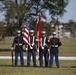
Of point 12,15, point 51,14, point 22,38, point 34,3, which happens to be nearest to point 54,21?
point 51,14

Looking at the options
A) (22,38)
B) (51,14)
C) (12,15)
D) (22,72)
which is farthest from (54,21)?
(22,72)

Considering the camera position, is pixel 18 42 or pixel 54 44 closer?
pixel 54 44

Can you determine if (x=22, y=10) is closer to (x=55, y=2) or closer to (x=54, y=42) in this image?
(x=55, y=2)

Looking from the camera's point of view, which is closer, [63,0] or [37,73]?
[37,73]

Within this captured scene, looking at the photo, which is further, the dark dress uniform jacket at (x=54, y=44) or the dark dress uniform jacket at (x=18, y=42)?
the dark dress uniform jacket at (x=18, y=42)

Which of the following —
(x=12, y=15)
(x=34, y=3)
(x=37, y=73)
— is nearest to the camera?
(x=37, y=73)

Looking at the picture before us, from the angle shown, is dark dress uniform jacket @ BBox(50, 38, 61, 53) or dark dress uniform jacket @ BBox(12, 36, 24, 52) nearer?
dark dress uniform jacket @ BBox(50, 38, 61, 53)

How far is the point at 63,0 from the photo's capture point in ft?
138

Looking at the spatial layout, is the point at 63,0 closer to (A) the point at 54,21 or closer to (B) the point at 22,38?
(A) the point at 54,21

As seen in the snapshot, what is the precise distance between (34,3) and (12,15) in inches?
166

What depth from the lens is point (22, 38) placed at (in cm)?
1742

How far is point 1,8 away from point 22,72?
87.1 ft

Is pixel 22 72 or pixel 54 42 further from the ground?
pixel 54 42

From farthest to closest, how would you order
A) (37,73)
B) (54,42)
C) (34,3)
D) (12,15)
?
1. (34,3)
2. (12,15)
3. (54,42)
4. (37,73)
